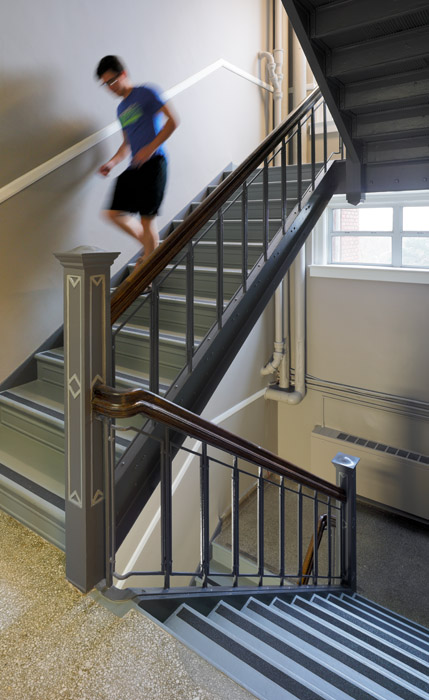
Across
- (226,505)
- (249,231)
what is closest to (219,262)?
(249,231)

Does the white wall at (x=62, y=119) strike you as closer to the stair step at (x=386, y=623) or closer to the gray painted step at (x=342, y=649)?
the gray painted step at (x=342, y=649)

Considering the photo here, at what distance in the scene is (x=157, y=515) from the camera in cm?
423

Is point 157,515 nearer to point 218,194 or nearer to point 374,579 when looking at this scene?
point 374,579

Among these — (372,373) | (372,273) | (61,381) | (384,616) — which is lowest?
(384,616)

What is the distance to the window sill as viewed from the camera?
4.59 m

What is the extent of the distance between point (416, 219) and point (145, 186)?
288 cm

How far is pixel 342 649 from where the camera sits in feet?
6.51

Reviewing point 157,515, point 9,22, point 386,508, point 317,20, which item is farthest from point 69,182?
point 386,508

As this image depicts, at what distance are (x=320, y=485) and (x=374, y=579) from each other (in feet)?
6.84

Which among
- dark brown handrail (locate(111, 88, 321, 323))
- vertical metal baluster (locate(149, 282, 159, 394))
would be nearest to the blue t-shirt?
dark brown handrail (locate(111, 88, 321, 323))

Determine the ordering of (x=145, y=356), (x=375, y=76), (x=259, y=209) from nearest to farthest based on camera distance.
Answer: (x=375, y=76) → (x=145, y=356) → (x=259, y=209)

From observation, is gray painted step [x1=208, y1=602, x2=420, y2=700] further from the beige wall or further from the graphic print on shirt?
the beige wall

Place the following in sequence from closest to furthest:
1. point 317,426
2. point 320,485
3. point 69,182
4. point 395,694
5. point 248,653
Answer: point 248,653, point 395,694, point 320,485, point 69,182, point 317,426

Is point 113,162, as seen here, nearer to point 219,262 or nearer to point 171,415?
point 219,262
